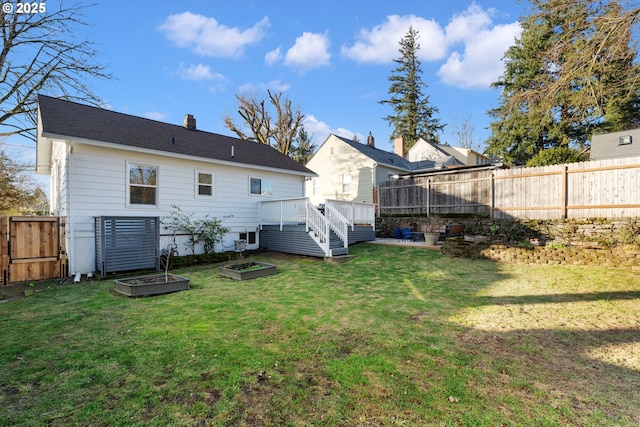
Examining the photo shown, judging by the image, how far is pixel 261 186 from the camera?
1276cm

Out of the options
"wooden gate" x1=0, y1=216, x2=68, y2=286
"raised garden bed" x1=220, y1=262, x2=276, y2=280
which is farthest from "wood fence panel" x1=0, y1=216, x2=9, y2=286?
"raised garden bed" x1=220, y1=262, x2=276, y2=280

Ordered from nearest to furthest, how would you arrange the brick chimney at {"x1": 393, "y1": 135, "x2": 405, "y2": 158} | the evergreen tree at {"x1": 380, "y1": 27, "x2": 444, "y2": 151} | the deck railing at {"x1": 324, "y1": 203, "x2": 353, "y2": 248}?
the deck railing at {"x1": 324, "y1": 203, "x2": 353, "y2": 248} → the brick chimney at {"x1": 393, "y1": 135, "x2": 405, "y2": 158} → the evergreen tree at {"x1": 380, "y1": 27, "x2": 444, "y2": 151}

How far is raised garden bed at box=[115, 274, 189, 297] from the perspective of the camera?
5.98m

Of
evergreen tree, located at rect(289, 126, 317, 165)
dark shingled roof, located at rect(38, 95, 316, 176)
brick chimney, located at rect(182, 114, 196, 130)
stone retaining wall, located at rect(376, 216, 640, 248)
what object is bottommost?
stone retaining wall, located at rect(376, 216, 640, 248)

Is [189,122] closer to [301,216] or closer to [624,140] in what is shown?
[301,216]

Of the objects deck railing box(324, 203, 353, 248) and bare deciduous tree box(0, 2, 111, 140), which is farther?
bare deciduous tree box(0, 2, 111, 140)

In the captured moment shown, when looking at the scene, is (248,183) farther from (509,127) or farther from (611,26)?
(509,127)

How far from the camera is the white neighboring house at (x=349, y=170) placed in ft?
64.0

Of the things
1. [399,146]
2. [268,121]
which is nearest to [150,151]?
[268,121]

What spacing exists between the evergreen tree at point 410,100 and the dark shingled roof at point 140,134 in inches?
1109

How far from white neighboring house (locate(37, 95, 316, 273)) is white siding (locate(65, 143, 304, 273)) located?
22mm

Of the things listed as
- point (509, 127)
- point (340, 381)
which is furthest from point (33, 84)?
point (509, 127)

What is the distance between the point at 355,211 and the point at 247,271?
18.2ft

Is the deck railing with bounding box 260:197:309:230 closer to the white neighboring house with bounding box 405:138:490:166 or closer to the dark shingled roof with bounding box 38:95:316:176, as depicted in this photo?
the dark shingled roof with bounding box 38:95:316:176
